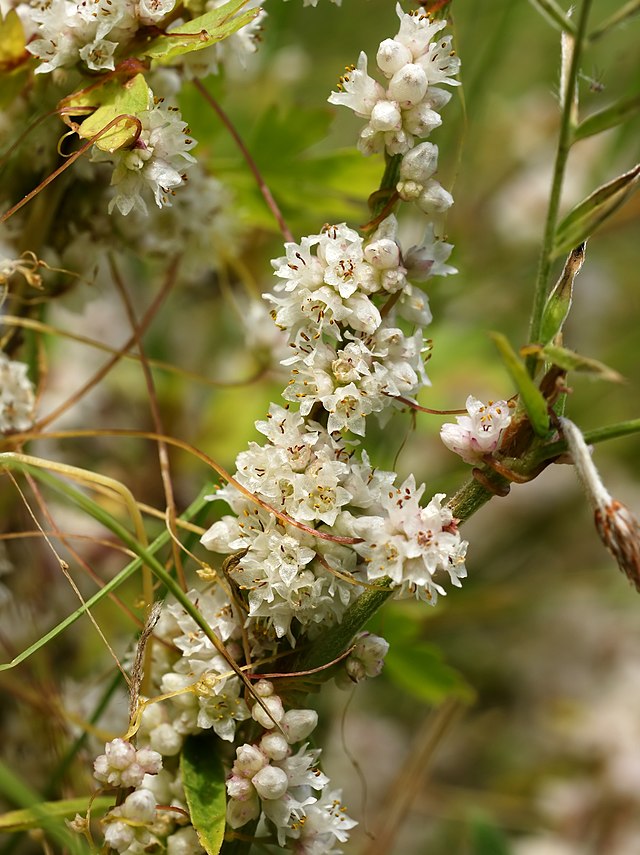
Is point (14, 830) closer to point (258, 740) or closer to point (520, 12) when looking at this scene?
point (258, 740)

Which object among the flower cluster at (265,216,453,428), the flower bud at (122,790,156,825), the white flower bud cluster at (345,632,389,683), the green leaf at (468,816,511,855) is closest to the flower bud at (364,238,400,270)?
the flower cluster at (265,216,453,428)

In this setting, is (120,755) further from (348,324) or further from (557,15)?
(557,15)

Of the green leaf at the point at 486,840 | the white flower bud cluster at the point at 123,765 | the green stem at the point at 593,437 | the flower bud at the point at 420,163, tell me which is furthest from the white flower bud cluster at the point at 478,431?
the green leaf at the point at 486,840

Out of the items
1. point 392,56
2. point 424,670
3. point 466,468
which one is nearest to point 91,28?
point 392,56

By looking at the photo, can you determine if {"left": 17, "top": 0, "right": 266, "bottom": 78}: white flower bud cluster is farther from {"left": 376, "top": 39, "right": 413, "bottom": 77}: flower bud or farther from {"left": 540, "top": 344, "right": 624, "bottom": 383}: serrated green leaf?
{"left": 540, "top": 344, "right": 624, "bottom": 383}: serrated green leaf

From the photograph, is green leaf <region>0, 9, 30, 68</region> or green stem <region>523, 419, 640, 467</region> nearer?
green stem <region>523, 419, 640, 467</region>

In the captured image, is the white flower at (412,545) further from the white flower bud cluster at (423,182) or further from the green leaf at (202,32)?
the green leaf at (202,32)
